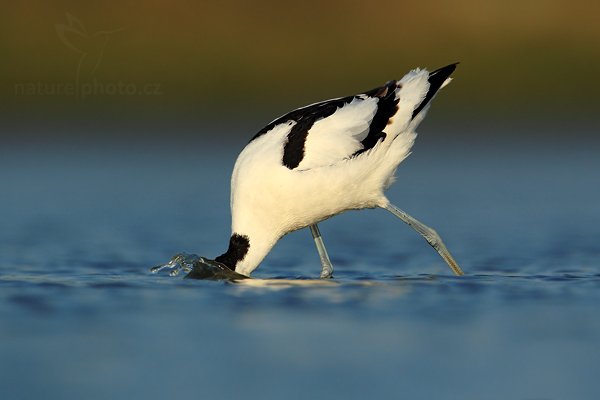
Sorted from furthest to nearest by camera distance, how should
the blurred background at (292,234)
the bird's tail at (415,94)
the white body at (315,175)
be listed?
the bird's tail at (415,94) → the white body at (315,175) → the blurred background at (292,234)

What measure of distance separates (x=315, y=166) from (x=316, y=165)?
0.5 inches

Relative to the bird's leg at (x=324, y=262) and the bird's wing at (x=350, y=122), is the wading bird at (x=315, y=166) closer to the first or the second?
the bird's wing at (x=350, y=122)

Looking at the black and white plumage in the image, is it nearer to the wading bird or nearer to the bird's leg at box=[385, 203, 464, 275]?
the wading bird

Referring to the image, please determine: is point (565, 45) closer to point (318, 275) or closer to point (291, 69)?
point (291, 69)

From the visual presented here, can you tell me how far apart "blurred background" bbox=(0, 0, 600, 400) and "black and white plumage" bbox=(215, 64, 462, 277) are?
512 millimetres

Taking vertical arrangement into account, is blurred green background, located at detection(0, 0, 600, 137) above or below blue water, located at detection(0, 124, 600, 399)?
above

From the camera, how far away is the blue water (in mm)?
6023

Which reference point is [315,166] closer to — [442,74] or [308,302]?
[308,302]

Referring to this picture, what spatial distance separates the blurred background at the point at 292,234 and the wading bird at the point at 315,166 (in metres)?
0.51

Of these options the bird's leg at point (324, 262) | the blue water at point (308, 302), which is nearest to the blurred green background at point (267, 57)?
the blue water at point (308, 302)

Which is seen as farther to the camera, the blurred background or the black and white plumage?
the black and white plumage

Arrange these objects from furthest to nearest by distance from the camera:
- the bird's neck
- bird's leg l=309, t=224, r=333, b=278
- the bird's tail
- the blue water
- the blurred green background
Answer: the blurred green background → bird's leg l=309, t=224, r=333, b=278 → the bird's tail → the bird's neck → the blue water

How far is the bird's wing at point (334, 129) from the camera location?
8.59 m

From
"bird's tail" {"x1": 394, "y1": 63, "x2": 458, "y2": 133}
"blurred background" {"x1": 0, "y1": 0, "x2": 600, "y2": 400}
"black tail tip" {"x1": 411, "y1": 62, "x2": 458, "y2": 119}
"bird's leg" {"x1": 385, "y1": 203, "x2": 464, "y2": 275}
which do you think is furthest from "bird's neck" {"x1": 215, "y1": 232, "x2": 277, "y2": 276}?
"black tail tip" {"x1": 411, "y1": 62, "x2": 458, "y2": 119}
